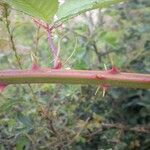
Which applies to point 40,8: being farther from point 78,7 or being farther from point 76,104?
point 76,104

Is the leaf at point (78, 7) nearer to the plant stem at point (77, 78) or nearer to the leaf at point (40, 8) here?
the leaf at point (40, 8)

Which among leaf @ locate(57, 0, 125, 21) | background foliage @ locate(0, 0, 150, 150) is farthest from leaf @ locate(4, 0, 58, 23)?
background foliage @ locate(0, 0, 150, 150)

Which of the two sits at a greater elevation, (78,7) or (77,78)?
(78,7)

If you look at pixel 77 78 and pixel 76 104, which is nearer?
pixel 77 78

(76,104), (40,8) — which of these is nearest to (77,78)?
(40,8)

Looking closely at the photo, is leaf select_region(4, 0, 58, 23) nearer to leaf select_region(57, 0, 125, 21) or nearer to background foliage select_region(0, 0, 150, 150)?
leaf select_region(57, 0, 125, 21)

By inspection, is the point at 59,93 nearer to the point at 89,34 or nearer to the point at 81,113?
the point at 81,113

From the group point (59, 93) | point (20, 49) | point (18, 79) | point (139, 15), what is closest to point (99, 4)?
point (18, 79)
